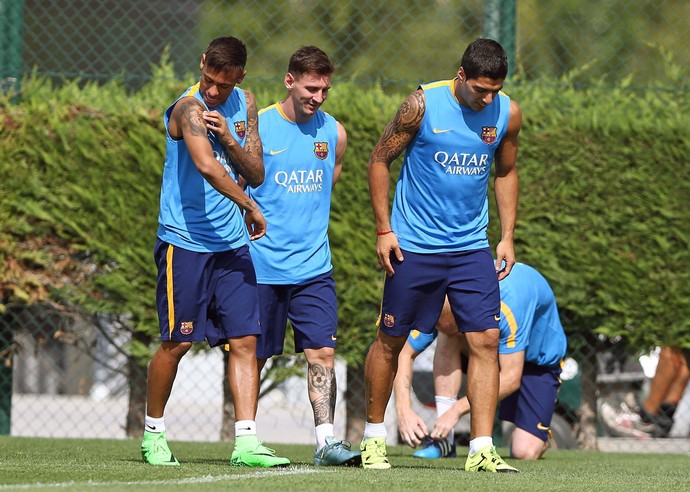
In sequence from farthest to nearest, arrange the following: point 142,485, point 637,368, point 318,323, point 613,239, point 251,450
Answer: point 637,368
point 613,239
point 318,323
point 251,450
point 142,485

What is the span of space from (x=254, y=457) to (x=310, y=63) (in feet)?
6.57

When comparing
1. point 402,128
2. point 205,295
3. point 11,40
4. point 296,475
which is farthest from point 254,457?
point 11,40

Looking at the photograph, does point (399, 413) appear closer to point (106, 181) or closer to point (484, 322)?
point (484, 322)

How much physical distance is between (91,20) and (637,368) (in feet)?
20.1

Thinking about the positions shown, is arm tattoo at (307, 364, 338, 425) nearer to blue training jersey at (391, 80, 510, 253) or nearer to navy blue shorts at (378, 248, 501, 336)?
navy blue shorts at (378, 248, 501, 336)

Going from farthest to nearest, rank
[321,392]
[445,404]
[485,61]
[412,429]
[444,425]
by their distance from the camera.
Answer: [445,404] < [444,425] < [412,429] < [321,392] < [485,61]

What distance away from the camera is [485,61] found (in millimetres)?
5648

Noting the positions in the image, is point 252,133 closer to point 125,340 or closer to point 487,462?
point 487,462

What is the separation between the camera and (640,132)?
29.2 feet

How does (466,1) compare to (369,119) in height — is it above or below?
above

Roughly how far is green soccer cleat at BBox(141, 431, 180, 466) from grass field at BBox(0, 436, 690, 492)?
93mm

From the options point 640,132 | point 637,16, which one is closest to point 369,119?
point 640,132

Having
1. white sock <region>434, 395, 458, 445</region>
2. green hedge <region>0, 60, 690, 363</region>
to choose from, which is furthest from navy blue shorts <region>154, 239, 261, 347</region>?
green hedge <region>0, 60, 690, 363</region>

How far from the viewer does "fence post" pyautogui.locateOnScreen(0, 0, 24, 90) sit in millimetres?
9469
